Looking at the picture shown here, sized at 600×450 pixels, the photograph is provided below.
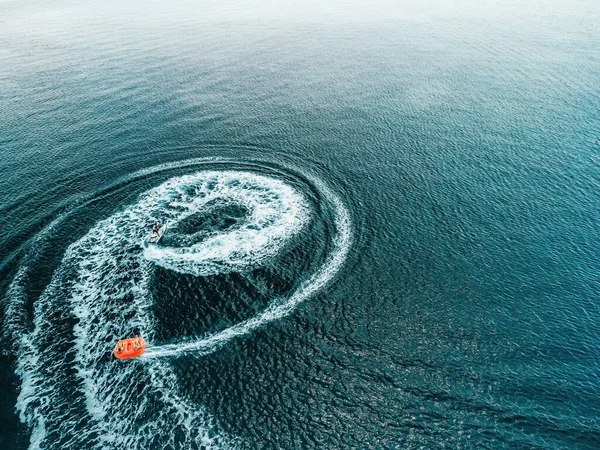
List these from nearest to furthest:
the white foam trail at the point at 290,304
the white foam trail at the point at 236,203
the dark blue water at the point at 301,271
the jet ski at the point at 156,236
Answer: the dark blue water at the point at 301,271 < the white foam trail at the point at 290,304 < the white foam trail at the point at 236,203 < the jet ski at the point at 156,236

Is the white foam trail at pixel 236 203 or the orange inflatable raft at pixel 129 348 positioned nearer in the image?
the orange inflatable raft at pixel 129 348

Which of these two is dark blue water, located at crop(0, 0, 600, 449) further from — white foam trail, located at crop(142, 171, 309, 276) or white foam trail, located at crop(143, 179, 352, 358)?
white foam trail, located at crop(142, 171, 309, 276)

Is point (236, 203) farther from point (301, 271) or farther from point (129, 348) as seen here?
point (129, 348)

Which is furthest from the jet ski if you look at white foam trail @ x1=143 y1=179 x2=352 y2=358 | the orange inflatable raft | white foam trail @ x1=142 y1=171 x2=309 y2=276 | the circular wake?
white foam trail @ x1=143 y1=179 x2=352 y2=358

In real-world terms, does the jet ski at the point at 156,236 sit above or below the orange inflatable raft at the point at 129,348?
above

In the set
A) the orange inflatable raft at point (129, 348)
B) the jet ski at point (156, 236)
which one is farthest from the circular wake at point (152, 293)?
the orange inflatable raft at point (129, 348)

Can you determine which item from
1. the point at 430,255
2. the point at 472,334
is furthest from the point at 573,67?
the point at 472,334

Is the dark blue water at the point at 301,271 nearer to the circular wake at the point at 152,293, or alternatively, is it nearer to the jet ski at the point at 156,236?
the circular wake at the point at 152,293

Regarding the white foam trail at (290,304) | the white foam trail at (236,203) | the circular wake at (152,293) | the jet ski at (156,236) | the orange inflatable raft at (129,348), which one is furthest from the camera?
the jet ski at (156,236)
